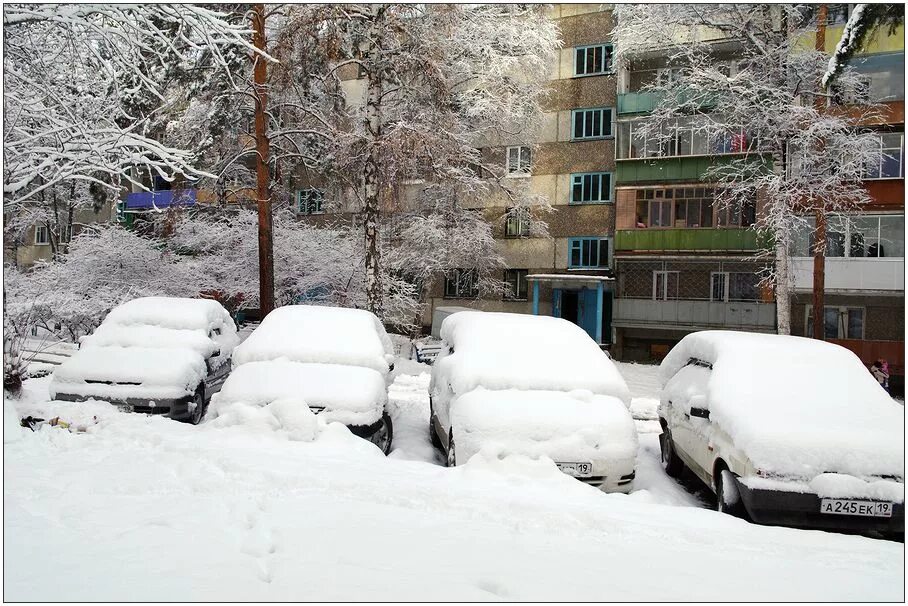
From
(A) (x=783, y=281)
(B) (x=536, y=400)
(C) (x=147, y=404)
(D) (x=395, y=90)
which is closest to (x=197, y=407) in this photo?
(C) (x=147, y=404)

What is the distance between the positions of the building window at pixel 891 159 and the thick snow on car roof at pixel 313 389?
19.3 metres

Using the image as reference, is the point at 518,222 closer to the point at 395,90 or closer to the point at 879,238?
the point at 395,90

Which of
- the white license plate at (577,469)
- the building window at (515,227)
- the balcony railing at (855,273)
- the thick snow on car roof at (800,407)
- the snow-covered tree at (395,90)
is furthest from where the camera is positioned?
the building window at (515,227)

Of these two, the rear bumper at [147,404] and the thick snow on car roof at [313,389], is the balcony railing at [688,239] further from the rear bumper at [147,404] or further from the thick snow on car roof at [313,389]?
the rear bumper at [147,404]

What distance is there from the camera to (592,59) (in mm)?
25578

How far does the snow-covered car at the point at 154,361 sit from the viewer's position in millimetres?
8055

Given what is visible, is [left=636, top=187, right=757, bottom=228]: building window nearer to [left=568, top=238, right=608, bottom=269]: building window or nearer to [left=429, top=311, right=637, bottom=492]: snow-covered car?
[left=568, top=238, right=608, bottom=269]: building window

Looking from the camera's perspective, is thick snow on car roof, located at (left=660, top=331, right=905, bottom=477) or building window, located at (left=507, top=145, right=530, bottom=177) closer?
thick snow on car roof, located at (left=660, top=331, right=905, bottom=477)

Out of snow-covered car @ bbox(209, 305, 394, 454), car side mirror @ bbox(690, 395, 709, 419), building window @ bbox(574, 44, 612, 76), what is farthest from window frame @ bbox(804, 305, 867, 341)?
snow-covered car @ bbox(209, 305, 394, 454)

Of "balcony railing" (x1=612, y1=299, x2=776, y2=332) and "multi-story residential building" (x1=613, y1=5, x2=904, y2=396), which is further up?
"multi-story residential building" (x1=613, y1=5, x2=904, y2=396)

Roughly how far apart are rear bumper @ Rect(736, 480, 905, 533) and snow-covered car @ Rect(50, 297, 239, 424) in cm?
689

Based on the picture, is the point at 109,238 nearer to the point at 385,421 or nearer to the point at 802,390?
the point at 385,421

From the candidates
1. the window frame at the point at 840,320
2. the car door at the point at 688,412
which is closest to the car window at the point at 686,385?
the car door at the point at 688,412

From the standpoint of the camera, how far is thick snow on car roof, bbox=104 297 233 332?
375 inches
